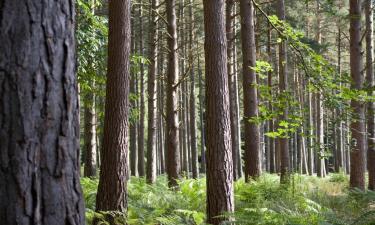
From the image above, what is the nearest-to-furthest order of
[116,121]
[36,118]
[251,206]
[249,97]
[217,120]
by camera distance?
[36,118], [217,120], [116,121], [251,206], [249,97]

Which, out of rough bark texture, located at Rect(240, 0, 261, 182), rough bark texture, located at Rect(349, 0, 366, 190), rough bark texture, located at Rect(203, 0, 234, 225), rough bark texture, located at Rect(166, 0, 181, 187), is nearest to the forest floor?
rough bark texture, located at Rect(203, 0, 234, 225)

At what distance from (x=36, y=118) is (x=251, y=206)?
797 centimetres

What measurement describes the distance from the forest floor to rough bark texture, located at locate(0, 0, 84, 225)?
4738mm

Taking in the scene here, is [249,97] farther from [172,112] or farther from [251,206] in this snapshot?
[251,206]

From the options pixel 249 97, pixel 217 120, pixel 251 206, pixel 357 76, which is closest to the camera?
pixel 217 120

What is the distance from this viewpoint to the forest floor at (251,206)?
680cm

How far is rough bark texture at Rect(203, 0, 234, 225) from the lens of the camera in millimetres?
6988

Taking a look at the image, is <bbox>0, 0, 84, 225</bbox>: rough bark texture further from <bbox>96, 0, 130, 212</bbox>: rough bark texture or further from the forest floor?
<bbox>96, 0, 130, 212</bbox>: rough bark texture

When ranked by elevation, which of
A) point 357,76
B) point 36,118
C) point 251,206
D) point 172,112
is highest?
point 357,76

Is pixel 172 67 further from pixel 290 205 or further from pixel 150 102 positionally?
pixel 290 205

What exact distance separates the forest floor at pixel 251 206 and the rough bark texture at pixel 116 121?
390 millimetres

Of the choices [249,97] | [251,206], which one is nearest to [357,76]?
[249,97]

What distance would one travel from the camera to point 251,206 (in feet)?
30.7

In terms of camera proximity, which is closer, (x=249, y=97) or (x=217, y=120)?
(x=217, y=120)
